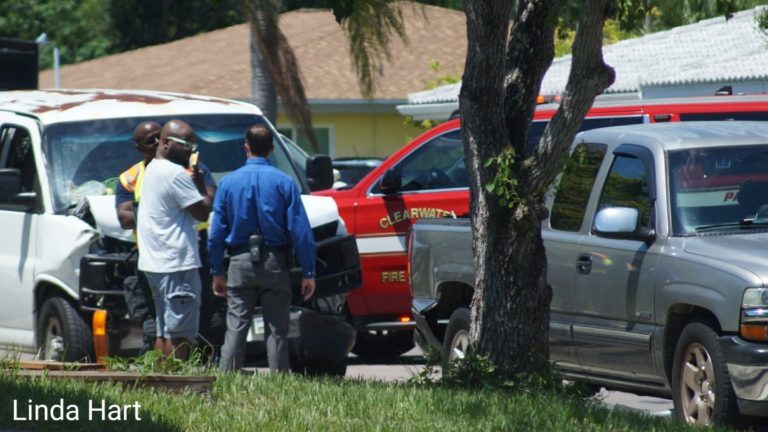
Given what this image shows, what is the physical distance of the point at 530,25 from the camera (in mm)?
7883

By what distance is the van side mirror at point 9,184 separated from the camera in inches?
389

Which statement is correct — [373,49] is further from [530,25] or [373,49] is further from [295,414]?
[295,414]

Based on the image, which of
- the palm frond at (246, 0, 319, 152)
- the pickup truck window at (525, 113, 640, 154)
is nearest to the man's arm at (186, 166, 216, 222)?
the palm frond at (246, 0, 319, 152)

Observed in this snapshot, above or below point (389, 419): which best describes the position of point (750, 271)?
above

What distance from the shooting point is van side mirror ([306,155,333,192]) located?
11195mm

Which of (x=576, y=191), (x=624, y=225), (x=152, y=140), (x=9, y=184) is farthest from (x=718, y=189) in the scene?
(x=9, y=184)

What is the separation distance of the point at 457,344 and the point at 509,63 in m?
2.42

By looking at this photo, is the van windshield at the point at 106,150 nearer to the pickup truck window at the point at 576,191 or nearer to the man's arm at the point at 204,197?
the man's arm at the point at 204,197

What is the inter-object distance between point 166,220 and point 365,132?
20152 millimetres

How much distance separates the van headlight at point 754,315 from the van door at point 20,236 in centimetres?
562

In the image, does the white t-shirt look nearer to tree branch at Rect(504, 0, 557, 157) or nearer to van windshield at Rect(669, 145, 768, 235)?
tree branch at Rect(504, 0, 557, 157)

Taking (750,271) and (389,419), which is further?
(750,271)

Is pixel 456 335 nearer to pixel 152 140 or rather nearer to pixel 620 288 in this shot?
pixel 620 288

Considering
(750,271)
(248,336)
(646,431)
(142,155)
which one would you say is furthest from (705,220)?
(142,155)
